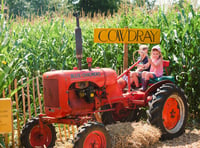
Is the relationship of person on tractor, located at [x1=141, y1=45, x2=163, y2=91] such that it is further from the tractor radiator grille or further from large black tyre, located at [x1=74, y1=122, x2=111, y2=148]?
the tractor radiator grille

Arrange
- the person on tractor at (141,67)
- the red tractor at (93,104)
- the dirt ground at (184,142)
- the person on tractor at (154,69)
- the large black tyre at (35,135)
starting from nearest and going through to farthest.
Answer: the red tractor at (93,104) < the large black tyre at (35,135) < the dirt ground at (184,142) < the person on tractor at (154,69) < the person on tractor at (141,67)

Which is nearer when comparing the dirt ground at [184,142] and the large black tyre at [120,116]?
the dirt ground at [184,142]

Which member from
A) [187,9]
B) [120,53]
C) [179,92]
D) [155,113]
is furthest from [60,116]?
[187,9]

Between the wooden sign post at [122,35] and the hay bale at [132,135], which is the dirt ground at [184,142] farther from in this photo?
the wooden sign post at [122,35]

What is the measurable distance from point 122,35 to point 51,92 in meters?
2.02

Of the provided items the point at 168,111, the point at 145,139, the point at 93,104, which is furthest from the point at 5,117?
the point at 168,111

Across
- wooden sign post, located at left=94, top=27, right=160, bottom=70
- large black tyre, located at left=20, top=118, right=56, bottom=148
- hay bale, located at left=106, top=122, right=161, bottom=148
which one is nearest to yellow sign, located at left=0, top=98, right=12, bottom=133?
large black tyre, located at left=20, top=118, right=56, bottom=148

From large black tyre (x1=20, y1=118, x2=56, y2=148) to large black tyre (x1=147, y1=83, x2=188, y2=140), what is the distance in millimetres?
1514

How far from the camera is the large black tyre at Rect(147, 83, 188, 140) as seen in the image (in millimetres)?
5066

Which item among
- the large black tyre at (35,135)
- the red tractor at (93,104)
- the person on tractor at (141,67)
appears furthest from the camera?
the person on tractor at (141,67)

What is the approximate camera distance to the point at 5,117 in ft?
11.7

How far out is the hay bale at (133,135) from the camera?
15.1ft

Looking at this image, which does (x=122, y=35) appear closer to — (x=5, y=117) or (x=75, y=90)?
(x=75, y=90)

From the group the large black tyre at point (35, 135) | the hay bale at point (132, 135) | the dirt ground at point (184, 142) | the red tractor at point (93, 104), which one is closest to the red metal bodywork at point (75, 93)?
the red tractor at point (93, 104)
